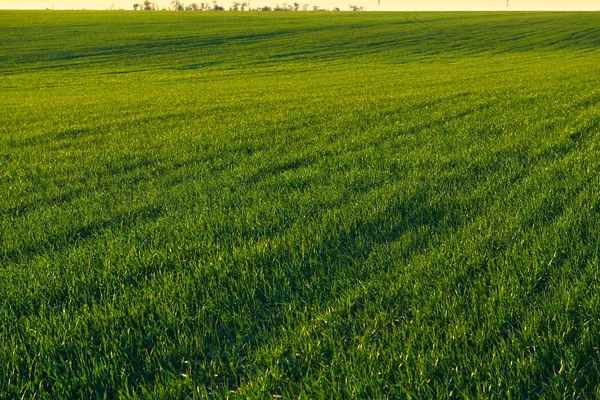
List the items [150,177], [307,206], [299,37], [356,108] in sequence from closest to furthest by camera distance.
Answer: [307,206] < [150,177] < [356,108] < [299,37]

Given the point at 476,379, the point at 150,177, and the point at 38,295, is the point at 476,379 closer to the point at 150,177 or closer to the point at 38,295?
the point at 38,295

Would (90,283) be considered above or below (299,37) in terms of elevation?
below

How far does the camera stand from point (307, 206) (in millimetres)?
6746

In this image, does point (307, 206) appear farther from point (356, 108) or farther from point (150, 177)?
point (356, 108)

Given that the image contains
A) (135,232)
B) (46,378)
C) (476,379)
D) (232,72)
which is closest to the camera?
(476,379)

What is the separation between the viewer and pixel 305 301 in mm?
4309

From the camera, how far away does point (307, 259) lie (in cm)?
508

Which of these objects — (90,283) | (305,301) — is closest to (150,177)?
(90,283)

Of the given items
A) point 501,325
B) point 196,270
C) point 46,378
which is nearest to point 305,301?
point 196,270

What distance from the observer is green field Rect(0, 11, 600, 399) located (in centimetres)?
340

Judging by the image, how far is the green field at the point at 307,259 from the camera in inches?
134

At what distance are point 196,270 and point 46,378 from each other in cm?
166

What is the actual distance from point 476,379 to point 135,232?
432 centimetres

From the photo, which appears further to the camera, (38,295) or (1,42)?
(1,42)
